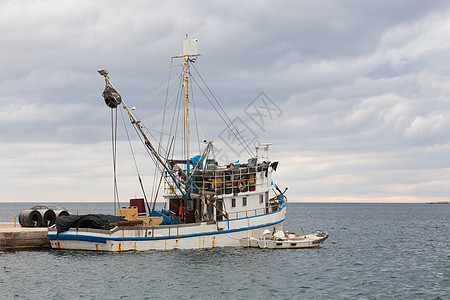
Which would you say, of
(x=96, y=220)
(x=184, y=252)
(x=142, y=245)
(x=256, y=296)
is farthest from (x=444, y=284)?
(x=96, y=220)

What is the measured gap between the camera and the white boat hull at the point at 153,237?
30094mm

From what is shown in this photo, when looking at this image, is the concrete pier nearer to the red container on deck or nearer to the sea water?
the sea water

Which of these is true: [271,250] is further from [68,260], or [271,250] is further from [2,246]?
[2,246]

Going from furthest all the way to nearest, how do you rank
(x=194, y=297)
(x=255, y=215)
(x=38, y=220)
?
1. (x=38, y=220)
2. (x=255, y=215)
3. (x=194, y=297)

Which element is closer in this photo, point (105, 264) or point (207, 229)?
point (105, 264)

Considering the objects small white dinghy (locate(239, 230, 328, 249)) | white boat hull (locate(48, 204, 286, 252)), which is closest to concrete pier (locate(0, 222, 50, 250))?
white boat hull (locate(48, 204, 286, 252))

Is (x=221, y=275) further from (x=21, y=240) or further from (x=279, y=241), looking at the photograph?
(x=21, y=240)

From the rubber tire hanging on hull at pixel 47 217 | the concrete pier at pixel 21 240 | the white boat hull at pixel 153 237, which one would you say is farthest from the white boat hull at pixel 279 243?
the rubber tire hanging on hull at pixel 47 217

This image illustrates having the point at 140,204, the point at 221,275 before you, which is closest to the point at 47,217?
the point at 140,204

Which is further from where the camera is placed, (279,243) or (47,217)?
(47,217)

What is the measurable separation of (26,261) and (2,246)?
5.30m

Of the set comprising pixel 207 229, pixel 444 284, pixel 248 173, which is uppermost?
pixel 248 173

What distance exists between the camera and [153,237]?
30609 millimetres

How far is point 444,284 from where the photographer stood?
24469 millimetres
